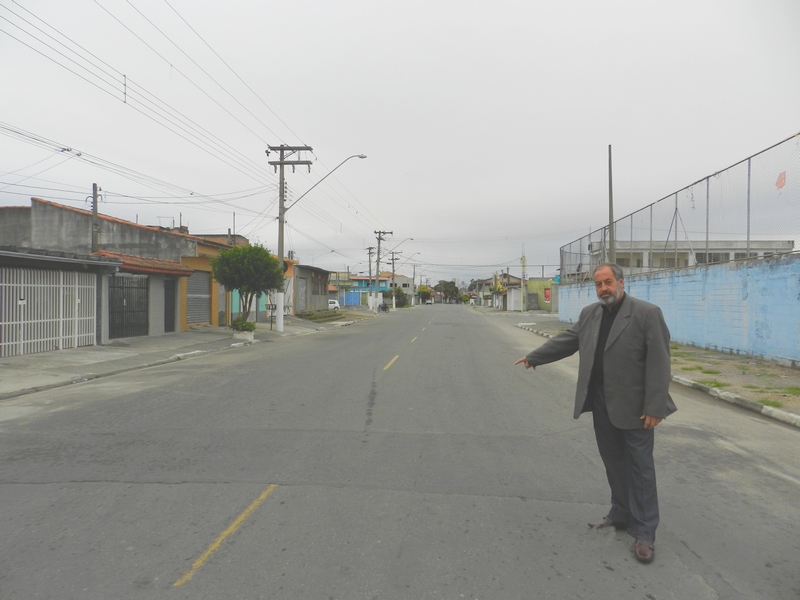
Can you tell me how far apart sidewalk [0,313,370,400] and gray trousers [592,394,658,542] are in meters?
10.2

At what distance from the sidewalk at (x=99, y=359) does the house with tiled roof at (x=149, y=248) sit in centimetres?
142

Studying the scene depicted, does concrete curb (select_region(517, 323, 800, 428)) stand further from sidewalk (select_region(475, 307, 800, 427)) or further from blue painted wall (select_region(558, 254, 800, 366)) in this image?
blue painted wall (select_region(558, 254, 800, 366))

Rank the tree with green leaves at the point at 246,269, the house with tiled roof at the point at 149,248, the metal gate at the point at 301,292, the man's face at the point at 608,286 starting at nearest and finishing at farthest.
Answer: the man's face at the point at 608,286 < the tree with green leaves at the point at 246,269 < the house with tiled roof at the point at 149,248 < the metal gate at the point at 301,292

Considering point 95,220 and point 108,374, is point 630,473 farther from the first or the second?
point 95,220

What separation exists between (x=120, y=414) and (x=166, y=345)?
1149 cm

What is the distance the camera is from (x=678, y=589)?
340 cm

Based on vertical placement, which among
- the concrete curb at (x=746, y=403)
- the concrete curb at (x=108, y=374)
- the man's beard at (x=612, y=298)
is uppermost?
the man's beard at (x=612, y=298)

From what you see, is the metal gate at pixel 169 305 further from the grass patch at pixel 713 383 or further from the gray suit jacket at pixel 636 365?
the gray suit jacket at pixel 636 365

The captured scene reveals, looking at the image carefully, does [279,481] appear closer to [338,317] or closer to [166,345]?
[166,345]

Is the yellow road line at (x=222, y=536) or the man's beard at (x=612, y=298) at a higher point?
the man's beard at (x=612, y=298)

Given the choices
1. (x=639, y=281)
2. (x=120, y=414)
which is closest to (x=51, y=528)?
(x=120, y=414)

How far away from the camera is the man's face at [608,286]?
3941mm

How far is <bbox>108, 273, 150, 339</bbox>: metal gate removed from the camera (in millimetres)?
19328

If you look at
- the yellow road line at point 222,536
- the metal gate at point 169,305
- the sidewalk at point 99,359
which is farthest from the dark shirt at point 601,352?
the metal gate at point 169,305
